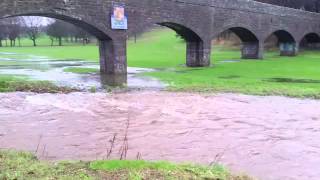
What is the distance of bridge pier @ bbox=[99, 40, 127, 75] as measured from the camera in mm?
29219

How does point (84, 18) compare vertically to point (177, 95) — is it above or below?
above

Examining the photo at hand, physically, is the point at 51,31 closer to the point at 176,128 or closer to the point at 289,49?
the point at 289,49

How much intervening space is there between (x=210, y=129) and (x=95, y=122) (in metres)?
3.58

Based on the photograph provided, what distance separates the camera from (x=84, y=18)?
26562 millimetres

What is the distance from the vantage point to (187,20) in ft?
114

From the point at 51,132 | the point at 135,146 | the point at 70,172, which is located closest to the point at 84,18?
the point at 51,132

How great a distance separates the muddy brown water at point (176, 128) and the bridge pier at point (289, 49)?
36.0m

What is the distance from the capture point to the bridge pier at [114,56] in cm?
2922

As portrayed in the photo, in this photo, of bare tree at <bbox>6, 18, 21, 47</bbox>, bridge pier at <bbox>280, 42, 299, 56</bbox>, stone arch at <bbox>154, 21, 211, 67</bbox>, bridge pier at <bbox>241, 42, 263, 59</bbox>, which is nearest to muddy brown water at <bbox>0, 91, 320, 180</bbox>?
stone arch at <bbox>154, 21, 211, 67</bbox>

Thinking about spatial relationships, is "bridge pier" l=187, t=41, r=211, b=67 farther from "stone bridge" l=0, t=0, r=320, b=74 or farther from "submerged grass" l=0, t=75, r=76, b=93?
"submerged grass" l=0, t=75, r=76, b=93

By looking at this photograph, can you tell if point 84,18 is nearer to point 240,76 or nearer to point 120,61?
point 120,61

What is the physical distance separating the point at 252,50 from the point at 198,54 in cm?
1120

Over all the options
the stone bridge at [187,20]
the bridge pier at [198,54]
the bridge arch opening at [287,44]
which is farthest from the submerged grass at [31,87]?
the bridge arch opening at [287,44]

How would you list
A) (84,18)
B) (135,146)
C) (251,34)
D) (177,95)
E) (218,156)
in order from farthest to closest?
(251,34) → (84,18) → (177,95) → (135,146) → (218,156)
